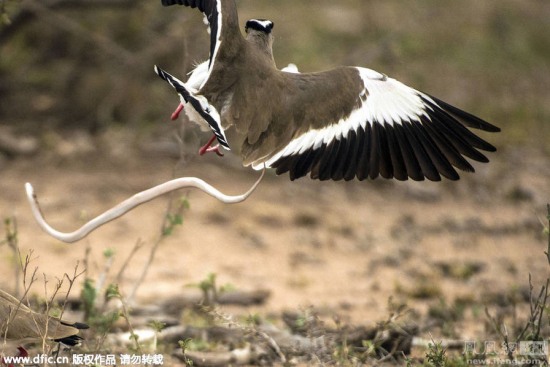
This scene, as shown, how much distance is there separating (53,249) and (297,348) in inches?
112

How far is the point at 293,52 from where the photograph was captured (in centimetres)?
994

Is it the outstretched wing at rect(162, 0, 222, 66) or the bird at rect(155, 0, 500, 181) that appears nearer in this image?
the outstretched wing at rect(162, 0, 222, 66)

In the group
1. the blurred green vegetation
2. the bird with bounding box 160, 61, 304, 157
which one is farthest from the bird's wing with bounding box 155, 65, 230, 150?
the blurred green vegetation

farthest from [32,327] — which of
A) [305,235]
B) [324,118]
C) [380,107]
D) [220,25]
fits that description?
[305,235]

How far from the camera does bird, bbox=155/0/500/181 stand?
410 cm

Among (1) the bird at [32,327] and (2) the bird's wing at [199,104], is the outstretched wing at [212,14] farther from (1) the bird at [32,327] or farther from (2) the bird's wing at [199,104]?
(1) the bird at [32,327]

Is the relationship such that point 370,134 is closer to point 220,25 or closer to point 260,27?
point 260,27

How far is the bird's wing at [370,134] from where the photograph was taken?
422 cm

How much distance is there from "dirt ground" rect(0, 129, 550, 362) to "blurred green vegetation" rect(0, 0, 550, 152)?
Result: 1.87 feet

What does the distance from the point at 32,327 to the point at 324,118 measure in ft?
5.19

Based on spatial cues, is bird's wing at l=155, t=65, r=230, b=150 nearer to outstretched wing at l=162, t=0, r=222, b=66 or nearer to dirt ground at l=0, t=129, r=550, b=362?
outstretched wing at l=162, t=0, r=222, b=66

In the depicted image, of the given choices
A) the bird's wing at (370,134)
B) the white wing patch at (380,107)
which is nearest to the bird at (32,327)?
the bird's wing at (370,134)

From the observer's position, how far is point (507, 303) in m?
5.56

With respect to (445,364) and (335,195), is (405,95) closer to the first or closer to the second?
(445,364)
